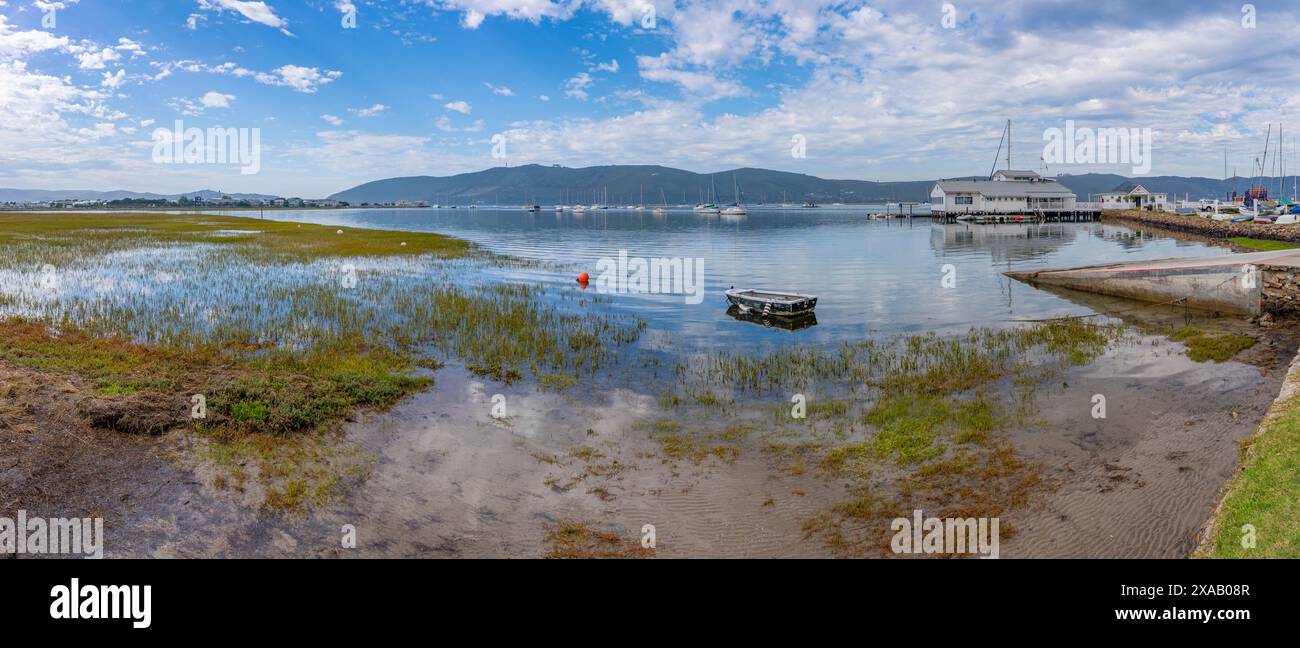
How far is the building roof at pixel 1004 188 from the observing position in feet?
435

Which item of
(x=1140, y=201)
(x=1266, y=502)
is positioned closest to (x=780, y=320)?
(x=1266, y=502)

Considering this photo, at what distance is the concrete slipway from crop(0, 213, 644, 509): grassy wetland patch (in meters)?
27.9

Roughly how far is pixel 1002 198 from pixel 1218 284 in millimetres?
110965

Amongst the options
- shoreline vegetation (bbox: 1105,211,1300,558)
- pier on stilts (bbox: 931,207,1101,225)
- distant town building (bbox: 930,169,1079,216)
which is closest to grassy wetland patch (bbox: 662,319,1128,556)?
shoreline vegetation (bbox: 1105,211,1300,558)

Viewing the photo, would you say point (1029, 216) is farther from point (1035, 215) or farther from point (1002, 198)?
point (1002, 198)

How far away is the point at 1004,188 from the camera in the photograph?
134 m

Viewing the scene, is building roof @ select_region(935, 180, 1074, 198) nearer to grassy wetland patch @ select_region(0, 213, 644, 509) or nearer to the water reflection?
the water reflection

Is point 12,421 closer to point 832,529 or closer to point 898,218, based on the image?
point 832,529

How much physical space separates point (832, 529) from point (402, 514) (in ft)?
25.9

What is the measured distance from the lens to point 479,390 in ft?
66.8

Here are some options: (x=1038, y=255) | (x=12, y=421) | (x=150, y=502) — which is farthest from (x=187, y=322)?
(x=1038, y=255)

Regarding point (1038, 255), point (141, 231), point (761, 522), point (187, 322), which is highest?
point (141, 231)

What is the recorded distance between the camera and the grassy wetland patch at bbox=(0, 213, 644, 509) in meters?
15.6
